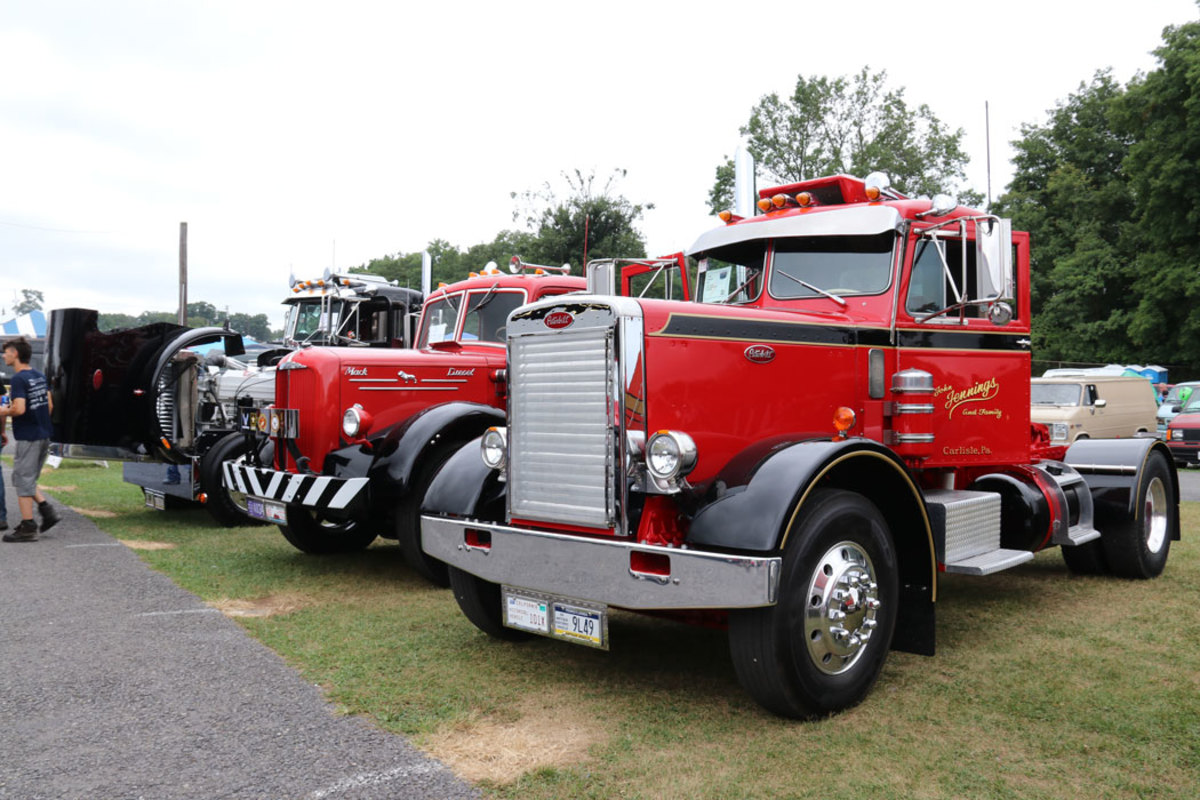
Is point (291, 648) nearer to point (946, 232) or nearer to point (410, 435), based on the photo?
point (410, 435)

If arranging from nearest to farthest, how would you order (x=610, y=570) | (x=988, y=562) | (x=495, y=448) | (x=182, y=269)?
1. (x=610, y=570)
2. (x=495, y=448)
3. (x=988, y=562)
4. (x=182, y=269)

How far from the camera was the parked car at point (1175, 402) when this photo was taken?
1981 centimetres

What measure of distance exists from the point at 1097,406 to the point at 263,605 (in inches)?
612

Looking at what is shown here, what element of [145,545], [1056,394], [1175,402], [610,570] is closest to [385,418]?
[145,545]

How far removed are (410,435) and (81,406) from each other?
5.16 m

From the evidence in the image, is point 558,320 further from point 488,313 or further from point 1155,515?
point 1155,515

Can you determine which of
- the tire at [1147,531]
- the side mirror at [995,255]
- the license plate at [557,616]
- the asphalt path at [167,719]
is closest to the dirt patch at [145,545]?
the asphalt path at [167,719]

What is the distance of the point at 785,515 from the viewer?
3768 millimetres

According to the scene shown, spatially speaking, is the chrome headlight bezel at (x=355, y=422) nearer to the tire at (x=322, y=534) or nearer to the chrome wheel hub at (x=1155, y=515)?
the tire at (x=322, y=534)

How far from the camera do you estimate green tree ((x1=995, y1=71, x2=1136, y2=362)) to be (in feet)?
110

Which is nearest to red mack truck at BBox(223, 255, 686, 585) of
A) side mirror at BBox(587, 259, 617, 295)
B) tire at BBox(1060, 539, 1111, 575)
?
side mirror at BBox(587, 259, 617, 295)

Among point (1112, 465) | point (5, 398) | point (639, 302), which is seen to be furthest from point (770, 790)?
point (5, 398)

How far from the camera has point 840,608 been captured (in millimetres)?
4090

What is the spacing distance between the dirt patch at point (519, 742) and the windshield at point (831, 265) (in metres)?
2.70
